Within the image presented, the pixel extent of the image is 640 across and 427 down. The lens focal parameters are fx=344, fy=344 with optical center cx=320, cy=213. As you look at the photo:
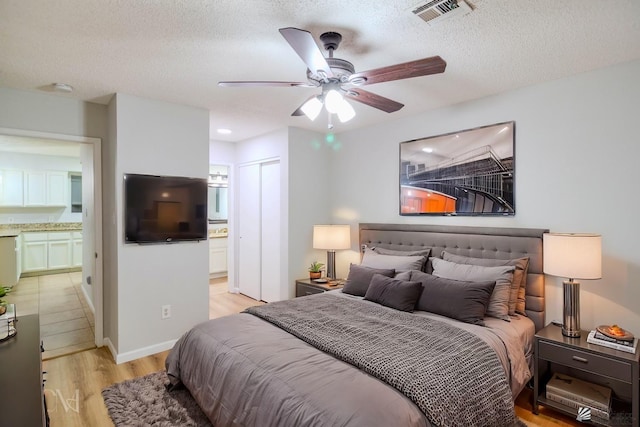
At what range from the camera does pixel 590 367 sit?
2199mm

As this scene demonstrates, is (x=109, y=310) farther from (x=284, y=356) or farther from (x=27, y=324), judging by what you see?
(x=284, y=356)

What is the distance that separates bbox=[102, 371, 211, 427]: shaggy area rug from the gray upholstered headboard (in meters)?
2.42

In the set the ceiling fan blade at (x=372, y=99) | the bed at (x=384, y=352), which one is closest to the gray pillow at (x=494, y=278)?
the bed at (x=384, y=352)

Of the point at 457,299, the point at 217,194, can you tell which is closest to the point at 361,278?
the point at 457,299

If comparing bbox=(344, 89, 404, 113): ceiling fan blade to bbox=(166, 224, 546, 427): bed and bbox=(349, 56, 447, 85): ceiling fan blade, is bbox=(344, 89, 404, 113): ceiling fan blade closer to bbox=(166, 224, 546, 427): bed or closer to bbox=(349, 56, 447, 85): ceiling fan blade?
bbox=(349, 56, 447, 85): ceiling fan blade

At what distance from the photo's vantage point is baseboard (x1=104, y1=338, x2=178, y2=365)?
3152 millimetres

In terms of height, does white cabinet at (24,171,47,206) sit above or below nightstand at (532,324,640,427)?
above

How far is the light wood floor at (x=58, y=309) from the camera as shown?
3.58 m

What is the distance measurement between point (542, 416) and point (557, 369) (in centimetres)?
52

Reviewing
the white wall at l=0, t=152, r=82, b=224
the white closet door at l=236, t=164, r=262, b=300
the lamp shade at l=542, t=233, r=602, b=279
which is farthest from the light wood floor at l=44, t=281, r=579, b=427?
the white wall at l=0, t=152, r=82, b=224

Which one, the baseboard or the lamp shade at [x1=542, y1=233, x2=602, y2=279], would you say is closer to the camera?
the lamp shade at [x1=542, y1=233, x2=602, y2=279]

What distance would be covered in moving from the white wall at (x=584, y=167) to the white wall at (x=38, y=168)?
24.6ft

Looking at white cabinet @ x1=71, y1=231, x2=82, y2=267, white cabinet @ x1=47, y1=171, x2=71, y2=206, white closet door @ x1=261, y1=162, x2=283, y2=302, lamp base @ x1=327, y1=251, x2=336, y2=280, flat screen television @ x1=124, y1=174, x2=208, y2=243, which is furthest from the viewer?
white cabinet @ x1=71, y1=231, x2=82, y2=267

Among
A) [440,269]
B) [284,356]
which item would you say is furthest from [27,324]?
[440,269]
